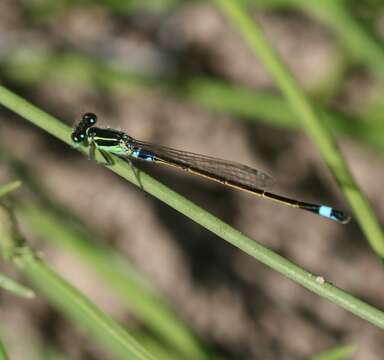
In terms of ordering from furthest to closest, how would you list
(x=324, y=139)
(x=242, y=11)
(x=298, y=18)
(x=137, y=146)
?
(x=298, y=18)
(x=137, y=146)
(x=242, y=11)
(x=324, y=139)

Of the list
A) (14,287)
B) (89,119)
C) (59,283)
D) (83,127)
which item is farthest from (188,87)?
(14,287)

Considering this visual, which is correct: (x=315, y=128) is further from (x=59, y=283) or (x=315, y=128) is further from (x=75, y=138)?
(x=59, y=283)

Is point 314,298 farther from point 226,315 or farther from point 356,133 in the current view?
point 356,133

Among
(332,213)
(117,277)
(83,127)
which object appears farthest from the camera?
(117,277)

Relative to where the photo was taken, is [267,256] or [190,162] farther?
[190,162]

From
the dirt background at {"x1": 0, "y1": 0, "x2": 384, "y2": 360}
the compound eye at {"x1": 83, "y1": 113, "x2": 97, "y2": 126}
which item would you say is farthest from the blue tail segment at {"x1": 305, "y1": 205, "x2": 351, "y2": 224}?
the dirt background at {"x1": 0, "y1": 0, "x2": 384, "y2": 360}

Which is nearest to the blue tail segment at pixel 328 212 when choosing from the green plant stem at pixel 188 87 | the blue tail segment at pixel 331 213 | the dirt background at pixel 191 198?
the blue tail segment at pixel 331 213

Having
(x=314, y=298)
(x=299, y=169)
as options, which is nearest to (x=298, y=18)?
(x=299, y=169)
